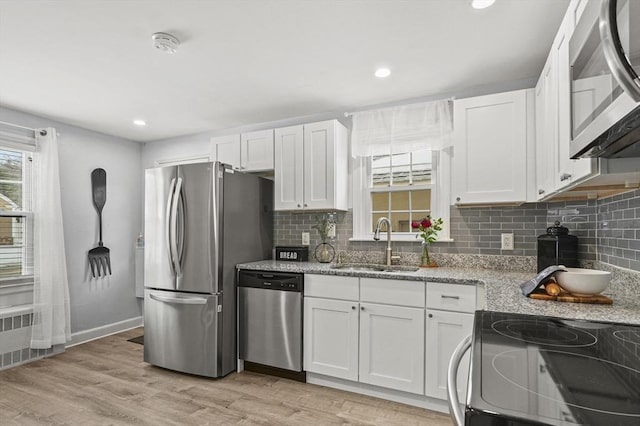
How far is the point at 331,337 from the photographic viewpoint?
108 inches

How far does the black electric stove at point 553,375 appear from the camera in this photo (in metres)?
0.54

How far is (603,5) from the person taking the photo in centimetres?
63

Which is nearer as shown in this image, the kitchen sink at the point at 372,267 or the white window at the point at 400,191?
the kitchen sink at the point at 372,267

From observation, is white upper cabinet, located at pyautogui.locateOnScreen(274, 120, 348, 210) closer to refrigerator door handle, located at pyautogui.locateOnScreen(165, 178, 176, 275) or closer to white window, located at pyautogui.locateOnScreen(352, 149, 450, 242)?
white window, located at pyautogui.locateOnScreen(352, 149, 450, 242)

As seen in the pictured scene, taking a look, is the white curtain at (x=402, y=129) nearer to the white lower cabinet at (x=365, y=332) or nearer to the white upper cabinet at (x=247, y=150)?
the white upper cabinet at (x=247, y=150)

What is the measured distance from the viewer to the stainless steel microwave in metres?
0.61

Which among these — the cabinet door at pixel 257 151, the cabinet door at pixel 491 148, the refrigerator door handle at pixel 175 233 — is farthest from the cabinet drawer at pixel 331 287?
the cabinet door at pixel 257 151

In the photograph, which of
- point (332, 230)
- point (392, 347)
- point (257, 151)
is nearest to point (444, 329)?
point (392, 347)

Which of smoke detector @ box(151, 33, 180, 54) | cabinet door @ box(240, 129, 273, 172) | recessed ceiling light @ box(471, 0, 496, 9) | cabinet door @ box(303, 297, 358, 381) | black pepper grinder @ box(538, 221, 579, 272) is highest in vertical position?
recessed ceiling light @ box(471, 0, 496, 9)

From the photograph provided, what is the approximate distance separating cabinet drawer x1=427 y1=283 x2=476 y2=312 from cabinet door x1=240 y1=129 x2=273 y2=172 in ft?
6.30

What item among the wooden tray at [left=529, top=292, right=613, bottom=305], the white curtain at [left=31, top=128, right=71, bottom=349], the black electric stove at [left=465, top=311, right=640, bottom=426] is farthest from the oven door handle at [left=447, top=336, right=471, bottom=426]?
the white curtain at [left=31, top=128, right=71, bottom=349]

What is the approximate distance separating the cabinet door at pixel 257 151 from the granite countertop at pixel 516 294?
1.24 metres

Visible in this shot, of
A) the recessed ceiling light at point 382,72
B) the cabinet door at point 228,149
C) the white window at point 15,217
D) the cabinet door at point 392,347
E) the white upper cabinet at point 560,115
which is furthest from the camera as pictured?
the cabinet door at point 228,149

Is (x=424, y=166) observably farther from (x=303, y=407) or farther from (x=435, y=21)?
(x=303, y=407)
